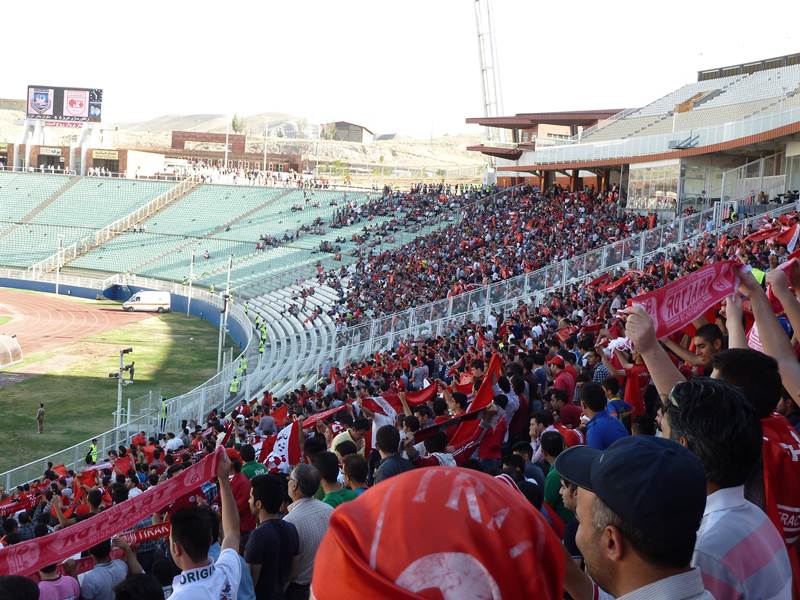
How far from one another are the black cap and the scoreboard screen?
8147 centimetres

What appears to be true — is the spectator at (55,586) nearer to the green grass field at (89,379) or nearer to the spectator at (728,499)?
the spectator at (728,499)

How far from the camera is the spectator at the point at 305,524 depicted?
4.60 metres

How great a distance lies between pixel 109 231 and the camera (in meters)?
60.2

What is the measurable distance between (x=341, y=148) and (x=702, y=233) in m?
125

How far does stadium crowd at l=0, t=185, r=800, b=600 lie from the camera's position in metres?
1.55

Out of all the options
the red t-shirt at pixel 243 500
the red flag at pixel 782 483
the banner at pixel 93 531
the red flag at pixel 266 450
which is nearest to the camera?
the red flag at pixel 782 483

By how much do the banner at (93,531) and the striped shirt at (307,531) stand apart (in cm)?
85

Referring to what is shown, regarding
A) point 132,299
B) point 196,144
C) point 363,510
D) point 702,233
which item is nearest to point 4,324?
point 132,299

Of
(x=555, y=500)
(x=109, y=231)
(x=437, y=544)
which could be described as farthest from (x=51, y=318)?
(x=437, y=544)

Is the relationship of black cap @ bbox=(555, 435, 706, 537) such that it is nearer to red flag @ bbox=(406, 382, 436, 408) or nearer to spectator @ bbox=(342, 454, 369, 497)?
spectator @ bbox=(342, 454, 369, 497)

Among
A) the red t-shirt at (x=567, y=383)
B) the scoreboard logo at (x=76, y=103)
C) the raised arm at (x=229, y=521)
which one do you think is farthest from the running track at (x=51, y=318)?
the raised arm at (x=229, y=521)

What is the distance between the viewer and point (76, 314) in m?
44.8

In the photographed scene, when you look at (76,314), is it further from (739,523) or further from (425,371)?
(739,523)

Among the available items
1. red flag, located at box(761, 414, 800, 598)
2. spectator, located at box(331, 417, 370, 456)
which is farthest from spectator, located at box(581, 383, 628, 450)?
spectator, located at box(331, 417, 370, 456)
